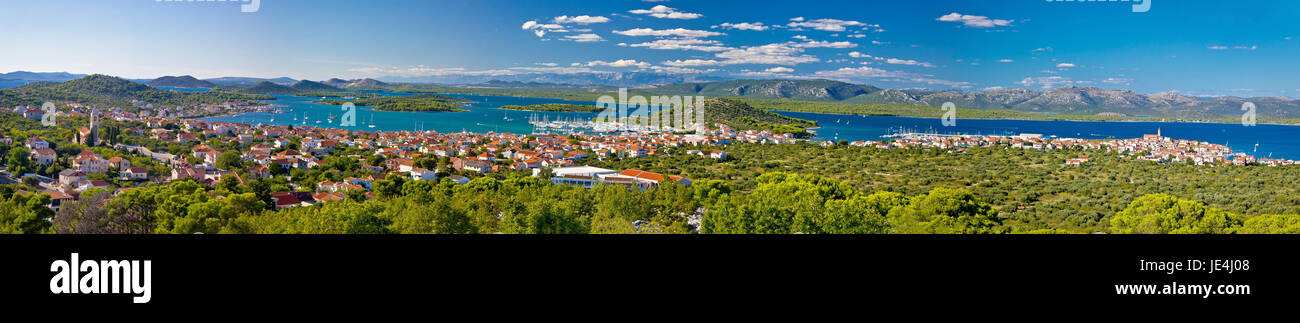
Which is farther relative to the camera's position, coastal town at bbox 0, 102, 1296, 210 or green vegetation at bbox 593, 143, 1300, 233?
coastal town at bbox 0, 102, 1296, 210

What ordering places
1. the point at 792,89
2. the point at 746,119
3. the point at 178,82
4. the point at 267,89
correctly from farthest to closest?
the point at 792,89 < the point at 267,89 < the point at 178,82 < the point at 746,119

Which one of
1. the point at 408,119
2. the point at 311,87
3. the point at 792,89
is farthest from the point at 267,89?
the point at 792,89

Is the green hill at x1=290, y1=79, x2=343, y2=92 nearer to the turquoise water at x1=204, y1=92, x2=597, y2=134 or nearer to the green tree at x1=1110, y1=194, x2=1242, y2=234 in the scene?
the turquoise water at x1=204, y1=92, x2=597, y2=134

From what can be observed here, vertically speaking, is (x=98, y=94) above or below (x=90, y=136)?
above

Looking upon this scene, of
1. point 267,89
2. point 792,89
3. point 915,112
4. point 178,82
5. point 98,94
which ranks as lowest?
Result: point 98,94

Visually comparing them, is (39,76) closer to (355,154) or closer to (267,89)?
(355,154)

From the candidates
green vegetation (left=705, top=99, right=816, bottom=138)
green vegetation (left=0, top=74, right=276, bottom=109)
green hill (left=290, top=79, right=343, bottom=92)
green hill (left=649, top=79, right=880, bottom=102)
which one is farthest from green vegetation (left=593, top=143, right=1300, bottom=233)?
green hill (left=290, top=79, right=343, bottom=92)
